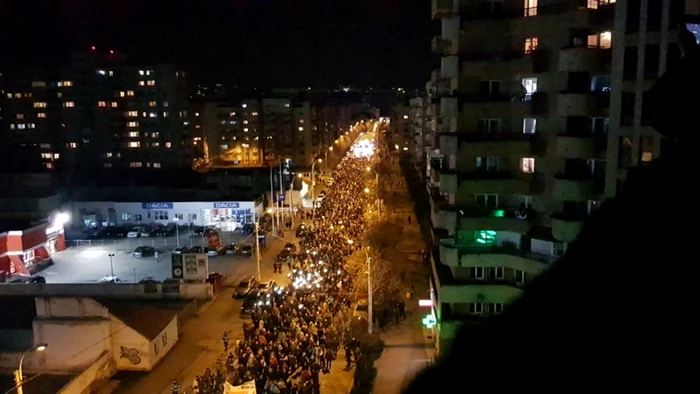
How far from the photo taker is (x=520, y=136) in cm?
1750

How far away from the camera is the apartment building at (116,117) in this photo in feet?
199

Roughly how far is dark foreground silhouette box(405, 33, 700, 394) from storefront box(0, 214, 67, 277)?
33.5m

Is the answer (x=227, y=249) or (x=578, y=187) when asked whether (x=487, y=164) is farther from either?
(x=227, y=249)

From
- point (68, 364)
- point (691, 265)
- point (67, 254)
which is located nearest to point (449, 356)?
point (691, 265)

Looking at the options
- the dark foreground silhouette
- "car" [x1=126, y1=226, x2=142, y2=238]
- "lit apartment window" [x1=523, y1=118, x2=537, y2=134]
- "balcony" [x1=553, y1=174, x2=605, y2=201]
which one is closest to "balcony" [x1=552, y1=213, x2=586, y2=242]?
"balcony" [x1=553, y1=174, x2=605, y2=201]

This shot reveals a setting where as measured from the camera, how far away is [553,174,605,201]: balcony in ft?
52.3

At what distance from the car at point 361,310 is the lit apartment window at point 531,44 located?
10.5 meters

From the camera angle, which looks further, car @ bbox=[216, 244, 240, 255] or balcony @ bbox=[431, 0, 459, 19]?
car @ bbox=[216, 244, 240, 255]

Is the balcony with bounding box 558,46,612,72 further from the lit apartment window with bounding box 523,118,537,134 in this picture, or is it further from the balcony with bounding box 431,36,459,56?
the balcony with bounding box 431,36,459,56

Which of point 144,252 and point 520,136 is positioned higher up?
point 520,136

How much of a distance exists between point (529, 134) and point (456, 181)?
2448 mm

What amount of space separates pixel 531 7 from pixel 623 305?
17.3 m

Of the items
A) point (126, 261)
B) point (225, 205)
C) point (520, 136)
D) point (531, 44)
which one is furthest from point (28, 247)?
point (531, 44)

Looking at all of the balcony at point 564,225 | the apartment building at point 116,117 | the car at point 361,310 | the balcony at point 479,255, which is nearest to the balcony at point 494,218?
the balcony at point 479,255
